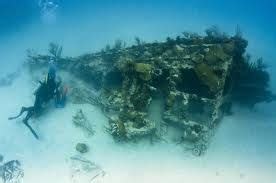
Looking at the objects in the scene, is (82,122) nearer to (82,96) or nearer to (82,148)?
(82,148)

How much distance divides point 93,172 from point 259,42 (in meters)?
15.4

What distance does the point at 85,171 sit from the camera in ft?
25.8

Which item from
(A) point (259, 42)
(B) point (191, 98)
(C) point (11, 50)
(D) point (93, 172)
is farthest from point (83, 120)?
(A) point (259, 42)

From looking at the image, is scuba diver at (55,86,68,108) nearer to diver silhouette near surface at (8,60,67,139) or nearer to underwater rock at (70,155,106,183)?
diver silhouette near surface at (8,60,67,139)

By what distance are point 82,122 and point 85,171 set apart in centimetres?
180

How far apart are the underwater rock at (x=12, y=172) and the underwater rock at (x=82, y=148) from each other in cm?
146

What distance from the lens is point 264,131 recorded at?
9.38m

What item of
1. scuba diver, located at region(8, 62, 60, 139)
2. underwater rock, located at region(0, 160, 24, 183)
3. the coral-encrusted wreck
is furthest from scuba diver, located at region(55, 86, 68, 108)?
underwater rock, located at region(0, 160, 24, 183)

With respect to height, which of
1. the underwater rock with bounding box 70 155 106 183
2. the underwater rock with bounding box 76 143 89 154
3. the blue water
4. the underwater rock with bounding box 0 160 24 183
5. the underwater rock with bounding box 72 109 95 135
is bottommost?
the underwater rock with bounding box 0 160 24 183

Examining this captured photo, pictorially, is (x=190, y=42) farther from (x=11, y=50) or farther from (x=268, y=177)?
→ (x=11, y=50)

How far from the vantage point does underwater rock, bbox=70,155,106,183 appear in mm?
7693

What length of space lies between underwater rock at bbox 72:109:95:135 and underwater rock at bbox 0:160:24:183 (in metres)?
1.87

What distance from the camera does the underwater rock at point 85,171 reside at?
25.2 feet

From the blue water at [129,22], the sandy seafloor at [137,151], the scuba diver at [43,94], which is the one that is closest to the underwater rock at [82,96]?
the sandy seafloor at [137,151]
